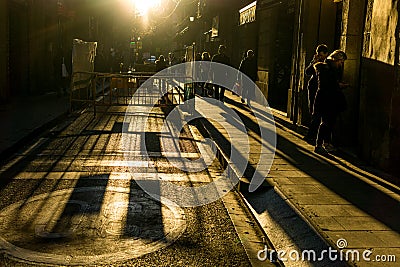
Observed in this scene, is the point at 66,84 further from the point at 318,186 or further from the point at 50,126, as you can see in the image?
the point at 318,186

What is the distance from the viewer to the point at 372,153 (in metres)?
9.52

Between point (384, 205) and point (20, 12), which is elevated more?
point (20, 12)

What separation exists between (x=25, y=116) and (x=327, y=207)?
11.2 metres

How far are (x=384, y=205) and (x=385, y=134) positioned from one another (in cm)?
220

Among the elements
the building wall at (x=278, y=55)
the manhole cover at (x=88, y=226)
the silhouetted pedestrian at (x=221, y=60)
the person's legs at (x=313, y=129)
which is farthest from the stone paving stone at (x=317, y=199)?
the silhouetted pedestrian at (x=221, y=60)

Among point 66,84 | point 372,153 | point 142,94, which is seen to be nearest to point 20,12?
point 66,84

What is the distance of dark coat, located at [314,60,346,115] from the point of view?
10328 mm

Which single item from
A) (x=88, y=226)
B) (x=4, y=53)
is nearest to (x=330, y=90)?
(x=88, y=226)

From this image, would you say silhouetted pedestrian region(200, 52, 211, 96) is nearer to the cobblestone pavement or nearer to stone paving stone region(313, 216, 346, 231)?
the cobblestone pavement

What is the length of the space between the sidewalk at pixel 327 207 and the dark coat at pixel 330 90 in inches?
35.3

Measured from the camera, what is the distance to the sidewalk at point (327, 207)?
5551 mm

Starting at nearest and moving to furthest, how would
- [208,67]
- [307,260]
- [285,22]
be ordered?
[307,260]
[285,22]
[208,67]

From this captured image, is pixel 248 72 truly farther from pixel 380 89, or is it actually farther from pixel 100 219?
pixel 100 219

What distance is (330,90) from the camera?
10344 mm
